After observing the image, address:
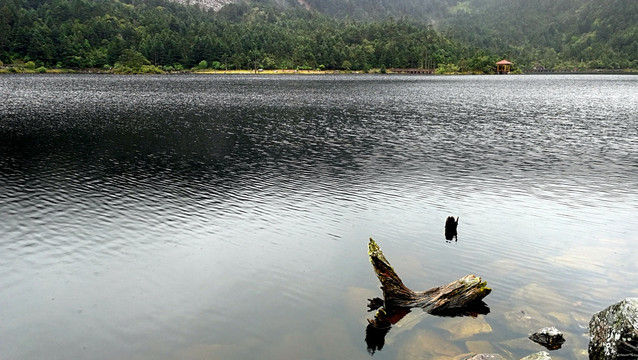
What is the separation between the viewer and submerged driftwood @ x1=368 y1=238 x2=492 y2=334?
2169 cm

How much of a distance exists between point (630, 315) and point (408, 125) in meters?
73.9

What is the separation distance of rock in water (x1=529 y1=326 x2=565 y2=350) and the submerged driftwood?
2746 mm

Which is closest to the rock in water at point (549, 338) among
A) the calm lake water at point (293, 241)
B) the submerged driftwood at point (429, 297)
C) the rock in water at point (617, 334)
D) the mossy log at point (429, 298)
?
the calm lake water at point (293, 241)

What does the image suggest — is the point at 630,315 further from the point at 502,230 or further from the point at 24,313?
the point at 24,313

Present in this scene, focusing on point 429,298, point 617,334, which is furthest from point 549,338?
point 429,298

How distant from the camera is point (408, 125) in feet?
290

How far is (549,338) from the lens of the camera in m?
19.1

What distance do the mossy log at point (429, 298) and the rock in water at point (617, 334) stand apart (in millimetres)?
5223

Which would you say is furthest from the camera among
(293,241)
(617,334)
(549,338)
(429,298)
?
(293,241)

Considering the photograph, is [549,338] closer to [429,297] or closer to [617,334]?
[617,334]

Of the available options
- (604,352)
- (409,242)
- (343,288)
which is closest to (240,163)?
(409,242)

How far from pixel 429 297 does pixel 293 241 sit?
10970 millimetres

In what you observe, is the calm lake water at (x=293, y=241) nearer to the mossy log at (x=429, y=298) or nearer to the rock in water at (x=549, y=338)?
the rock in water at (x=549, y=338)

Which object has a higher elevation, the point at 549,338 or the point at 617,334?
the point at 617,334
